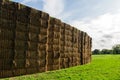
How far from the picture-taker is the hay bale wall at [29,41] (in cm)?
1255

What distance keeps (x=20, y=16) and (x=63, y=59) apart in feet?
23.1

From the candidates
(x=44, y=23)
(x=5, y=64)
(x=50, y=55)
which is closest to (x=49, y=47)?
(x=50, y=55)

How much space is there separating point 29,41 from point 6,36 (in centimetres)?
195

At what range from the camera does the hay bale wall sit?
1255cm

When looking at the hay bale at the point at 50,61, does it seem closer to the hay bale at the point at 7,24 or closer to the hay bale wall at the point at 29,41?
the hay bale wall at the point at 29,41

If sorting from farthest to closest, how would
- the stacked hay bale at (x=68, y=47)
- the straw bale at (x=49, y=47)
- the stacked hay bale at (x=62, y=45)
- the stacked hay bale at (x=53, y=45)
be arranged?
the stacked hay bale at (x=68, y=47)
the stacked hay bale at (x=62, y=45)
the stacked hay bale at (x=53, y=45)
the straw bale at (x=49, y=47)

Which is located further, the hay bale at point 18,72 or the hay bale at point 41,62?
the hay bale at point 41,62

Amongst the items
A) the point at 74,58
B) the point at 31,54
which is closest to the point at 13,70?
the point at 31,54

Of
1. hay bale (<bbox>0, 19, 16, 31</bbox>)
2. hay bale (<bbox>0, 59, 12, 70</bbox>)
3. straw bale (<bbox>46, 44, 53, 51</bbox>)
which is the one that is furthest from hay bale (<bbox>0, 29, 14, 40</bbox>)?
straw bale (<bbox>46, 44, 53, 51</bbox>)

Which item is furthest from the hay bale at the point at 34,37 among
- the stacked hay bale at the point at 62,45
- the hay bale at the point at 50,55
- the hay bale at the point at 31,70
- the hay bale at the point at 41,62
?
the stacked hay bale at the point at 62,45

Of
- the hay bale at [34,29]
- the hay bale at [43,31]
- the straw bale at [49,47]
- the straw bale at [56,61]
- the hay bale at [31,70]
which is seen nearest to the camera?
the hay bale at [31,70]

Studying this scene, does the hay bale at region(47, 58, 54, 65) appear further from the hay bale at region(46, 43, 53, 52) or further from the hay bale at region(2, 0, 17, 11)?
the hay bale at region(2, 0, 17, 11)

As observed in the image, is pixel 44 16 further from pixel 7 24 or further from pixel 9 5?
pixel 7 24

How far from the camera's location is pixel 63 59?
19.7m
